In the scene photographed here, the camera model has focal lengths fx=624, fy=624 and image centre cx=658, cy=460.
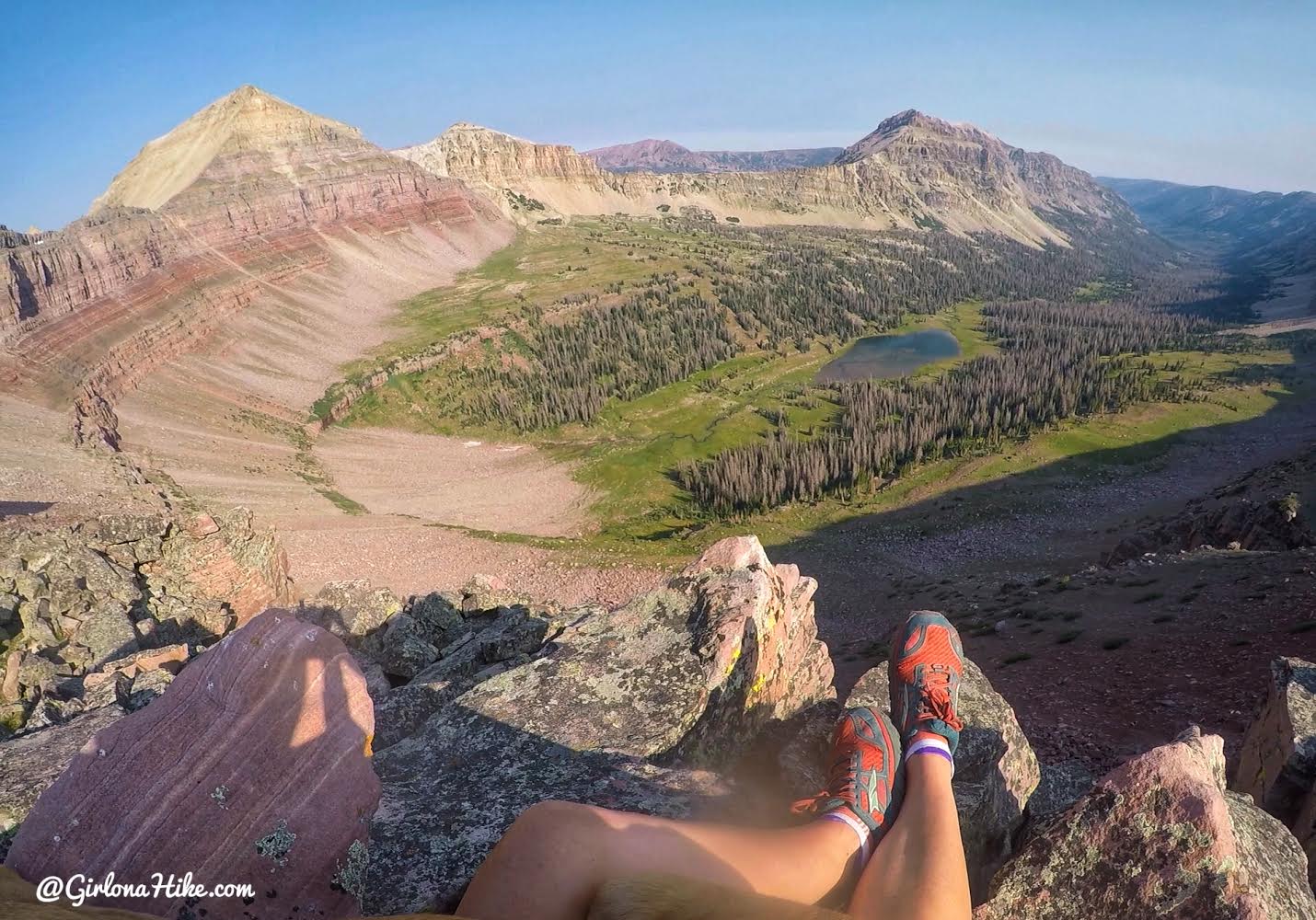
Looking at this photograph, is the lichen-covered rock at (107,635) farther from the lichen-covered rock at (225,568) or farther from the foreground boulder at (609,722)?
the foreground boulder at (609,722)

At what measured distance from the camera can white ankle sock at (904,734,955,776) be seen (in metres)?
5.52

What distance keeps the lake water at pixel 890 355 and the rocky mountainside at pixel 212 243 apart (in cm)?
8122

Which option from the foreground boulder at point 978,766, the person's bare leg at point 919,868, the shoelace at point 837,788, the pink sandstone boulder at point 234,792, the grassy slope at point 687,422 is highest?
the pink sandstone boulder at point 234,792

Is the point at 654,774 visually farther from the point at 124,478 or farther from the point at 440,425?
the point at 440,425

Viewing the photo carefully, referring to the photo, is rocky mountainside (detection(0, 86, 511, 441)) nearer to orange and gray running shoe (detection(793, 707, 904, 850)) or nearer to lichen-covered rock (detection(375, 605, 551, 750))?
lichen-covered rock (detection(375, 605, 551, 750))

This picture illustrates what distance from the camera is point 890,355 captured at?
4407 inches

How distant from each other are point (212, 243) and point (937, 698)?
114584 mm

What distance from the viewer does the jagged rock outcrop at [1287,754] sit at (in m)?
6.57

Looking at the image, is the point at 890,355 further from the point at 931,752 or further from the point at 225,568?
the point at 931,752

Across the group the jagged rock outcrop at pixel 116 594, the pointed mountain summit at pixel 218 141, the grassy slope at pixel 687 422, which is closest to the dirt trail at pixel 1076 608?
the grassy slope at pixel 687 422

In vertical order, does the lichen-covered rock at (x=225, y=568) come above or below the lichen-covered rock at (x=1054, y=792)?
below

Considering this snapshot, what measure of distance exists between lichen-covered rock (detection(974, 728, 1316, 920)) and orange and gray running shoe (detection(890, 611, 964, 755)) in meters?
1.16

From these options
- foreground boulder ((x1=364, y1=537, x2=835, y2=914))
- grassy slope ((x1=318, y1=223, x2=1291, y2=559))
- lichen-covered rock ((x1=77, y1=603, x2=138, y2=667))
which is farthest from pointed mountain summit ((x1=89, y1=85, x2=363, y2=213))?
foreground boulder ((x1=364, y1=537, x2=835, y2=914))

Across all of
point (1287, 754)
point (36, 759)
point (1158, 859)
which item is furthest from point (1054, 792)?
point (36, 759)
